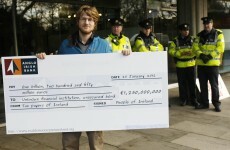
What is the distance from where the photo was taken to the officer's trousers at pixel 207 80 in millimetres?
6770

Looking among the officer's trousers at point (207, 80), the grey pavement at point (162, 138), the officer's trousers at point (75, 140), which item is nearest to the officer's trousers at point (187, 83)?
the officer's trousers at point (207, 80)

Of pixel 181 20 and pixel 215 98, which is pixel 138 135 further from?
→ pixel 181 20

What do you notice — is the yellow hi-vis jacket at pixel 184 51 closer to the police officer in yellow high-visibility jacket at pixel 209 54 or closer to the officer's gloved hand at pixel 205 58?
the police officer in yellow high-visibility jacket at pixel 209 54

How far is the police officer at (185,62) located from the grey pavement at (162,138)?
1149 millimetres

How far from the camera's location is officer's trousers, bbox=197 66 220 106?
22.2 feet

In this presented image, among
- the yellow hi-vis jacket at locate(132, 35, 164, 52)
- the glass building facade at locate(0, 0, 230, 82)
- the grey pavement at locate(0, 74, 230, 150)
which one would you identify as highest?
the glass building facade at locate(0, 0, 230, 82)

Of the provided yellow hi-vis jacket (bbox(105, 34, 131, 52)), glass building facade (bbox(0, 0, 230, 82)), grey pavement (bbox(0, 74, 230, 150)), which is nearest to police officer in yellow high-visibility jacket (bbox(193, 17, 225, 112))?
grey pavement (bbox(0, 74, 230, 150))

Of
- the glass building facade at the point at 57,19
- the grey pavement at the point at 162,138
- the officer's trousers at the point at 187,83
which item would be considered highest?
the glass building facade at the point at 57,19

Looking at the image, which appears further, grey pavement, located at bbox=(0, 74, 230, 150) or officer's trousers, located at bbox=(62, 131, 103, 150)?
grey pavement, located at bbox=(0, 74, 230, 150)

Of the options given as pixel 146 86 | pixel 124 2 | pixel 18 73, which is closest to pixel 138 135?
pixel 146 86

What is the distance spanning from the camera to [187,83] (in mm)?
7469

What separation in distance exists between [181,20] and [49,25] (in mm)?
4126

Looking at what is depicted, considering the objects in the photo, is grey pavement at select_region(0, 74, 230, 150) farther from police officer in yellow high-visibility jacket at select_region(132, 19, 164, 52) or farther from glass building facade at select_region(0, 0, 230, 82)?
glass building facade at select_region(0, 0, 230, 82)

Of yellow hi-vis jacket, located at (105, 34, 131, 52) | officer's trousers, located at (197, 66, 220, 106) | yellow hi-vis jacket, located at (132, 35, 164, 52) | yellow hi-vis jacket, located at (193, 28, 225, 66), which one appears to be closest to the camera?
yellow hi-vis jacket, located at (105, 34, 131, 52)
